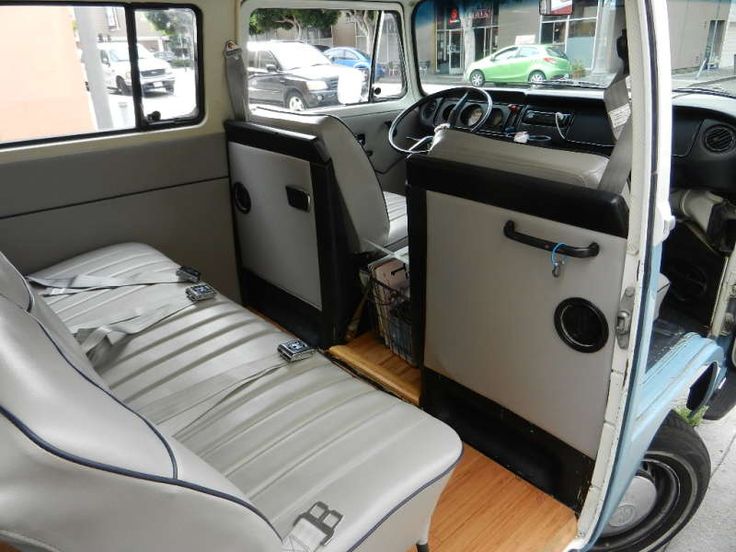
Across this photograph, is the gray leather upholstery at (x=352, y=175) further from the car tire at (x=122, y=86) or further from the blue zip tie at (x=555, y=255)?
the blue zip tie at (x=555, y=255)

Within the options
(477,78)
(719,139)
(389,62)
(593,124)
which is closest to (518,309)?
(719,139)

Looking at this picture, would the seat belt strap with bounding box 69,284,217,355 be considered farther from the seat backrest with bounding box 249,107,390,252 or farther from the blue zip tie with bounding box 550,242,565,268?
the blue zip tie with bounding box 550,242,565,268

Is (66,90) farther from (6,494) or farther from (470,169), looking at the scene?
(6,494)

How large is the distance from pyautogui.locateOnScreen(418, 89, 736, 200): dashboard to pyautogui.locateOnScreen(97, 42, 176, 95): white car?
1406 millimetres

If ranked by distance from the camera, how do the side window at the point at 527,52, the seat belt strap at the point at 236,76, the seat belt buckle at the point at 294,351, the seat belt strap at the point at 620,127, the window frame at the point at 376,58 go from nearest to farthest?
the seat belt strap at the point at 620,127 < the seat belt buckle at the point at 294,351 < the seat belt strap at the point at 236,76 < the side window at the point at 527,52 < the window frame at the point at 376,58

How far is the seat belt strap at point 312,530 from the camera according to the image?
975mm

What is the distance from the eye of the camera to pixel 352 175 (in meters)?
2.03

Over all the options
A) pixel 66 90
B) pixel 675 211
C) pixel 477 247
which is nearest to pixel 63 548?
pixel 477 247

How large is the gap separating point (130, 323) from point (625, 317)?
55.4 inches

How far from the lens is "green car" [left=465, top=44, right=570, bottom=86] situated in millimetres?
2680

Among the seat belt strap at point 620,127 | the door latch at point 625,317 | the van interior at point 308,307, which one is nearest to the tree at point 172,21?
the van interior at point 308,307

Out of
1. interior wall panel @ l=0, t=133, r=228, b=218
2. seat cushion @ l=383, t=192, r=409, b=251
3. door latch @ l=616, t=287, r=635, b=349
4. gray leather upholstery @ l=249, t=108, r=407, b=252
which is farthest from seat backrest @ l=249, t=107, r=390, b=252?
door latch @ l=616, t=287, r=635, b=349

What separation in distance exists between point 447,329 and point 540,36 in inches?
65.7

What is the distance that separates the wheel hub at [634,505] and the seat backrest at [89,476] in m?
1.23
